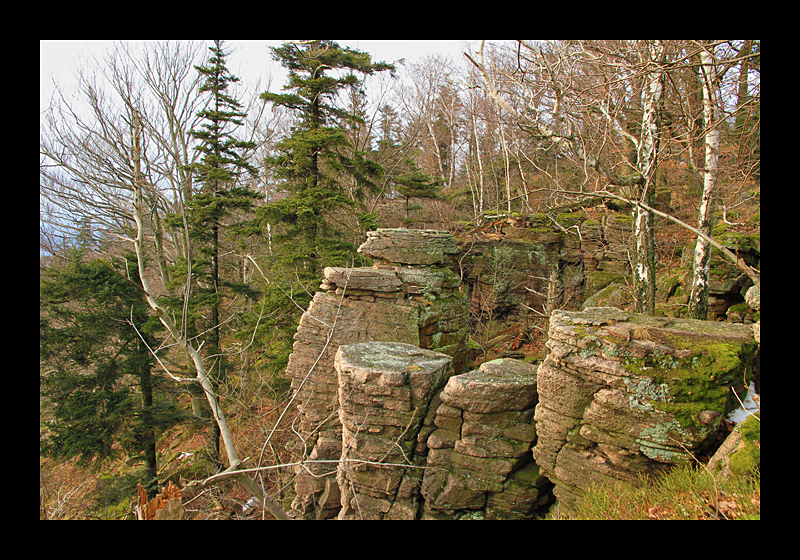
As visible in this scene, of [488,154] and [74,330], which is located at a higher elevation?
[488,154]

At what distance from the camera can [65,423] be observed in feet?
35.6

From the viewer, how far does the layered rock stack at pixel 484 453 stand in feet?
18.8

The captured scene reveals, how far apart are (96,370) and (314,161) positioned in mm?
9564

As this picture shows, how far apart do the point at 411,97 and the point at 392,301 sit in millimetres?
20989

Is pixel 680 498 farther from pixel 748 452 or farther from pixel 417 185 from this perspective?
pixel 417 185

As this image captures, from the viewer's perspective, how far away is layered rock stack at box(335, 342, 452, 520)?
20.6ft

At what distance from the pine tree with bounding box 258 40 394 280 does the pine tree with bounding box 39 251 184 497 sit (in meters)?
5.19

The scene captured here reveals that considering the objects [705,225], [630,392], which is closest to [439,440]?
[630,392]

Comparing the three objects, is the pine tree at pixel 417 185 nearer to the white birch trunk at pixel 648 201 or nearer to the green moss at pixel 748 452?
the white birch trunk at pixel 648 201

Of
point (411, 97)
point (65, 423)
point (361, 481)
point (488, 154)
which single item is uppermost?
point (411, 97)

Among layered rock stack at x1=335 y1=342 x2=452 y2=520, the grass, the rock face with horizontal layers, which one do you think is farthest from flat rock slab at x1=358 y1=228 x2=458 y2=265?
the grass

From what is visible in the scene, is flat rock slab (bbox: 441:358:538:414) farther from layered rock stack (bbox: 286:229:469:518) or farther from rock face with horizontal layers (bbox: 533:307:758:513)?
layered rock stack (bbox: 286:229:469:518)

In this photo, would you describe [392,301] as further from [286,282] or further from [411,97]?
[411,97]

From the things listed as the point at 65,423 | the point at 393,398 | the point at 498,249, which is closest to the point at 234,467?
the point at 393,398
